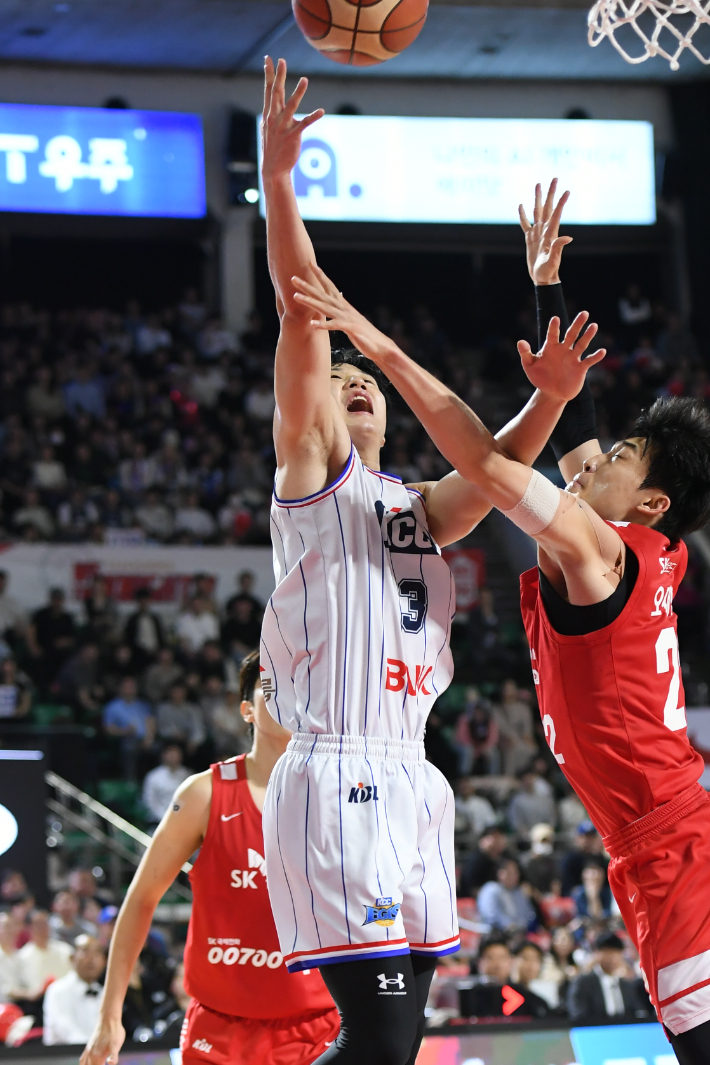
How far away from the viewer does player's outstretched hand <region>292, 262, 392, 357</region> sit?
309cm

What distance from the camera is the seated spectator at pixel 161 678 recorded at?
12.8m

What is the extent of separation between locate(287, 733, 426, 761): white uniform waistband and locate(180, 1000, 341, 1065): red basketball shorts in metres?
1.15

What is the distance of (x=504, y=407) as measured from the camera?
65.9ft

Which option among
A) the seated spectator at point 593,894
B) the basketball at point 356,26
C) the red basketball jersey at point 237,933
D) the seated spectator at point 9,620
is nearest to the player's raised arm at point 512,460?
the basketball at point 356,26

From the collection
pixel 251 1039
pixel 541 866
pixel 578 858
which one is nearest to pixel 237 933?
pixel 251 1039

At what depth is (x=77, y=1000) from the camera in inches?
288

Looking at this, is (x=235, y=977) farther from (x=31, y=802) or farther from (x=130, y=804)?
(x=130, y=804)

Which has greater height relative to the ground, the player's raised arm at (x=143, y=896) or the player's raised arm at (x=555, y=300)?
the player's raised arm at (x=555, y=300)

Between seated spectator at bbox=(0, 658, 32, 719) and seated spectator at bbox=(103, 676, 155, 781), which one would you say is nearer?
seated spectator at bbox=(0, 658, 32, 719)

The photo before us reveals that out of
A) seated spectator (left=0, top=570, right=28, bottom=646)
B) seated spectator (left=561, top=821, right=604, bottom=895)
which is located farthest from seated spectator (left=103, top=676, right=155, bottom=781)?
seated spectator (left=561, top=821, right=604, bottom=895)

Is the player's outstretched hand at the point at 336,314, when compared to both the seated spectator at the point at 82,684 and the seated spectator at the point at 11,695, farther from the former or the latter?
the seated spectator at the point at 82,684

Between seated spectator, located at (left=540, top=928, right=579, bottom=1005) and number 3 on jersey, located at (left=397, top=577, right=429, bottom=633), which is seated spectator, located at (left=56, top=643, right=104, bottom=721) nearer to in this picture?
seated spectator, located at (left=540, top=928, right=579, bottom=1005)

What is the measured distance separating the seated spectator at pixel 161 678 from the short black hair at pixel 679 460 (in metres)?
9.75

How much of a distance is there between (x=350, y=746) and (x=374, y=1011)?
2.05 feet
